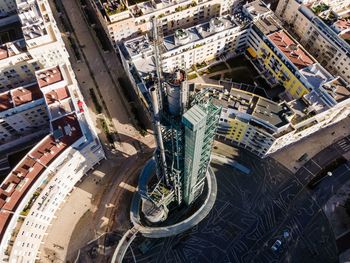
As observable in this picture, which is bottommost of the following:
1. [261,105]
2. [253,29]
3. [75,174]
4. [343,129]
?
[343,129]

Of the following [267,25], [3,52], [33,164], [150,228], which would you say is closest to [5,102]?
[3,52]

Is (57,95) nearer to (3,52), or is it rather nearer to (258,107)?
(3,52)

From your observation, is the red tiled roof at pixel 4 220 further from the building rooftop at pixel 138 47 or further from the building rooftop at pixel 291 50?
the building rooftop at pixel 291 50

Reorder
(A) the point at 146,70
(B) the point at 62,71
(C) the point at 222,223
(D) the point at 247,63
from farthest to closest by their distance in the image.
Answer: (D) the point at 247,63 < (A) the point at 146,70 < (B) the point at 62,71 < (C) the point at 222,223

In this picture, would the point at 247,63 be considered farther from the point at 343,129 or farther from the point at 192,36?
the point at 343,129

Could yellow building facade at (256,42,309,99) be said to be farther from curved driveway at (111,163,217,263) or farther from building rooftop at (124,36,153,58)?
curved driveway at (111,163,217,263)

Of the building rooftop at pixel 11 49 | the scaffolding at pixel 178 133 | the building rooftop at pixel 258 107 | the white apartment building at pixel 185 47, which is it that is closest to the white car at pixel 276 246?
the scaffolding at pixel 178 133

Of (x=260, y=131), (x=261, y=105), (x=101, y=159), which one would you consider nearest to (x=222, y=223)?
(x=260, y=131)

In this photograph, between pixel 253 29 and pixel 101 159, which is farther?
pixel 253 29
